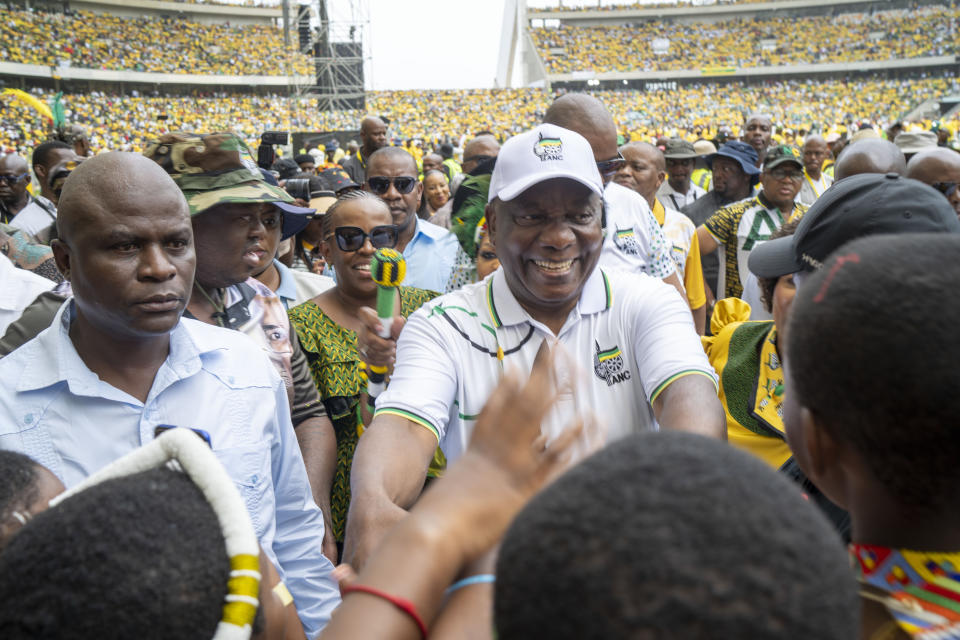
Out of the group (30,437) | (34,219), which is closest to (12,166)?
(34,219)

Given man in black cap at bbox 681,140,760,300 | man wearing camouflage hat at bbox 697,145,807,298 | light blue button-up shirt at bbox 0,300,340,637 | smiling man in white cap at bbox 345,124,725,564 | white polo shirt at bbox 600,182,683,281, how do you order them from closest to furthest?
light blue button-up shirt at bbox 0,300,340,637, smiling man in white cap at bbox 345,124,725,564, white polo shirt at bbox 600,182,683,281, man wearing camouflage hat at bbox 697,145,807,298, man in black cap at bbox 681,140,760,300

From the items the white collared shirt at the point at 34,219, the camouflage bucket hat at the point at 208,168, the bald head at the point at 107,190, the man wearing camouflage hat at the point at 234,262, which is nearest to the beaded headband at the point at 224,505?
the bald head at the point at 107,190

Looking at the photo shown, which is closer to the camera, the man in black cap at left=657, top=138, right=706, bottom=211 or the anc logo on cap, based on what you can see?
the anc logo on cap

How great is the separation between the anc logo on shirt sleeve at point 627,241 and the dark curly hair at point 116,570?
3.27 meters

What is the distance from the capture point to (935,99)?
42750 millimetres

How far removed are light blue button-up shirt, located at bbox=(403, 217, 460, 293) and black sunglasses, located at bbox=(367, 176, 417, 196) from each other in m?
0.43

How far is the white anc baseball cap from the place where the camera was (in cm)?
233

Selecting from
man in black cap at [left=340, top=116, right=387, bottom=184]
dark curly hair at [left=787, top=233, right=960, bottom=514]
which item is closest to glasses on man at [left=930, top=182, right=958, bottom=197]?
dark curly hair at [left=787, top=233, right=960, bottom=514]

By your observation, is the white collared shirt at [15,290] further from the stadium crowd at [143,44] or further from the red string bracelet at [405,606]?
the stadium crowd at [143,44]

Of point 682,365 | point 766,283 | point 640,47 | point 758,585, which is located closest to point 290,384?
point 682,365

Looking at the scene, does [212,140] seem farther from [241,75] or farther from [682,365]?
[241,75]

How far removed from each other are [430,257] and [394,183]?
82cm

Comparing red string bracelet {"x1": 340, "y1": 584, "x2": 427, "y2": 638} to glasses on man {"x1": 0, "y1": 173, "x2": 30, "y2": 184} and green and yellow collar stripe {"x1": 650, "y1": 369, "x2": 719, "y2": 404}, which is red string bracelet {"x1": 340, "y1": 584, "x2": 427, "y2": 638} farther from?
glasses on man {"x1": 0, "y1": 173, "x2": 30, "y2": 184}

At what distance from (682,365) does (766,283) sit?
2.55 ft
